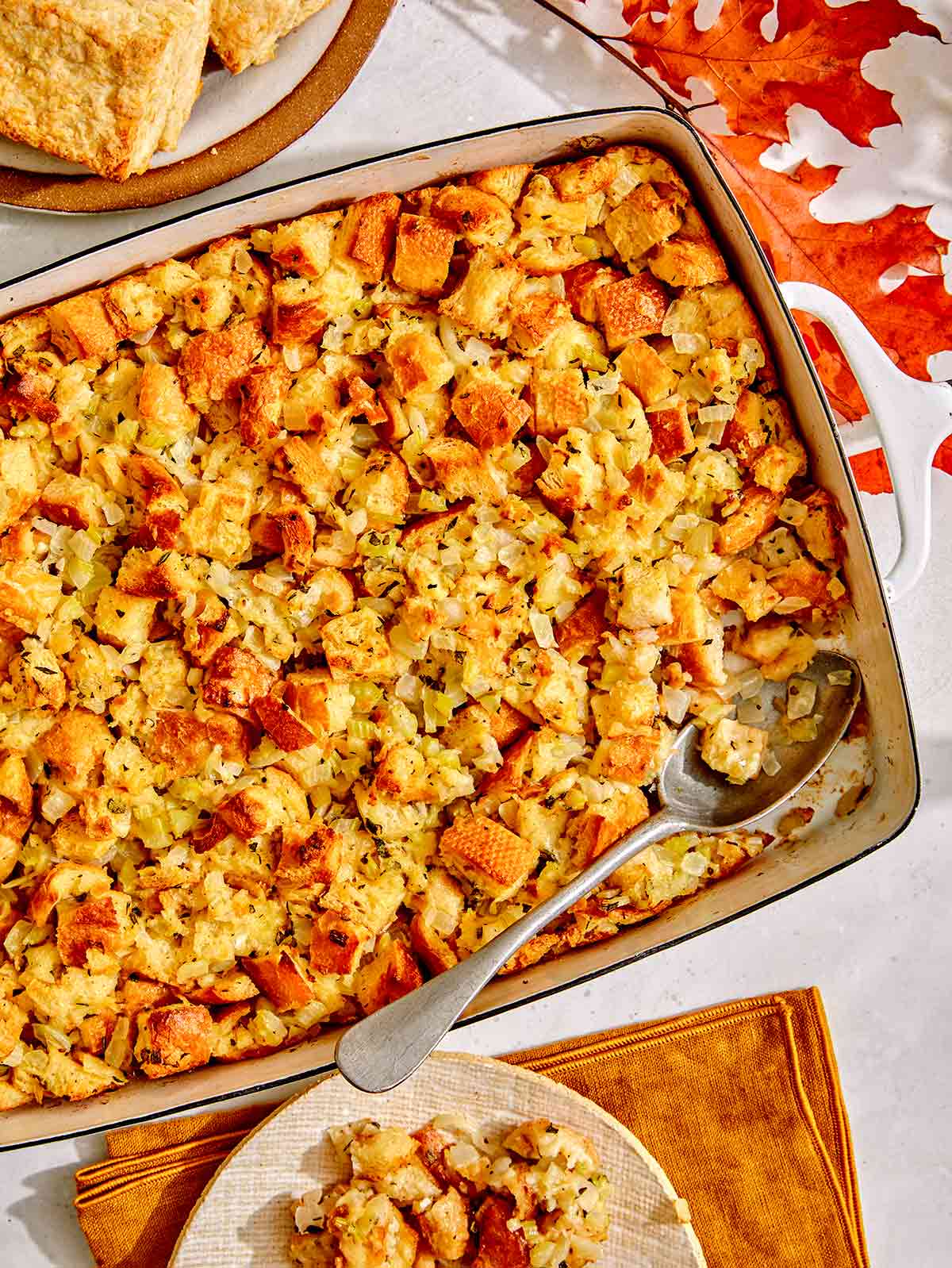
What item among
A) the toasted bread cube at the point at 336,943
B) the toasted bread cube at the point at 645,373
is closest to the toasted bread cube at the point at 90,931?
the toasted bread cube at the point at 336,943

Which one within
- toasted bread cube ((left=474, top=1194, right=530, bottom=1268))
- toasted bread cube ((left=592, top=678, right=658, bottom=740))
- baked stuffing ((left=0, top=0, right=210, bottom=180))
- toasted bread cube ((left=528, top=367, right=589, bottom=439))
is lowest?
toasted bread cube ((left=474, top=1194, right=530, bottom=1268))

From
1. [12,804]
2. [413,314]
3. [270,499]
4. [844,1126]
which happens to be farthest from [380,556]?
[844,1126]

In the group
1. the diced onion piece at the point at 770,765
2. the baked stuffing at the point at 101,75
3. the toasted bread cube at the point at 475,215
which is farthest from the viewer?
the diced onion piece at the point at 770,765

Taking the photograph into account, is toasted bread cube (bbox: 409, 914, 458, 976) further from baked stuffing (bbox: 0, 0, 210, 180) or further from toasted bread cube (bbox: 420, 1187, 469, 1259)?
baked stuffing (bbox: 0, 0, 210, 180)

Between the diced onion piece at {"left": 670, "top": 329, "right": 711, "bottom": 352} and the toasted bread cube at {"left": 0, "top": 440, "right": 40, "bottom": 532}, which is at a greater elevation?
the diced onion piece at {"left": 670, "top": 329, "right": 711, "bottom": 352}

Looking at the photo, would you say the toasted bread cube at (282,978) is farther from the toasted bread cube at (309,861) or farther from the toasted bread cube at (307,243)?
the toasted bread cube at (307,243)

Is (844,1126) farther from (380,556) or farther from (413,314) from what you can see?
(413,314)

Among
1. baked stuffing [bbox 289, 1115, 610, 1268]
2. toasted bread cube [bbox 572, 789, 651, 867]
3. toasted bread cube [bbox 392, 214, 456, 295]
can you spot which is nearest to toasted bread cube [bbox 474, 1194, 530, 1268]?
baked stuffing [bbox 289, 1115, 610, 1268]

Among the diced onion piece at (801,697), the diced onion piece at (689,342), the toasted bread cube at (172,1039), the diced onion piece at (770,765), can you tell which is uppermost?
the diced onion piece at (689,342)
